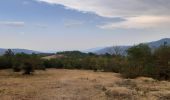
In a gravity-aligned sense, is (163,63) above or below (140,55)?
below

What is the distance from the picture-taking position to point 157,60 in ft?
186

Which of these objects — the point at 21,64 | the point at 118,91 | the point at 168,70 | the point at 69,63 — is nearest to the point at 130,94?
the point at 118,91

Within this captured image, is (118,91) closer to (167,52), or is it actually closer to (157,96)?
(157,96)

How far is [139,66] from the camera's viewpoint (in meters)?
58.3

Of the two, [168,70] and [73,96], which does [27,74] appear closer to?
[168,70]

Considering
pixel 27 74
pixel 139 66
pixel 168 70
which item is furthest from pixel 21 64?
pixel 168 70

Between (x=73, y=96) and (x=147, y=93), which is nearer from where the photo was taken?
(x=73, y=96)

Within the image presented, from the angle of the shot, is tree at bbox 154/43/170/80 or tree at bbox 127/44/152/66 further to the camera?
tree at bbox 127/44/152/66

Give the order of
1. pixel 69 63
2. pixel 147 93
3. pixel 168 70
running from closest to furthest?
pixel 147 93 < pixel 168 70 < pixel 69 63

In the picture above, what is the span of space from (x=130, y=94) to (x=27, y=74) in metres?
32.2

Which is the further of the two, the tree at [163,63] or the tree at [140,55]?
the tree at [140,55]

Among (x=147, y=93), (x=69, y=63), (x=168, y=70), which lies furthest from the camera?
(x=69, y=63)

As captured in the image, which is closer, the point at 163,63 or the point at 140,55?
the point at 163,63

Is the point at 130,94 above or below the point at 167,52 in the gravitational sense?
below
